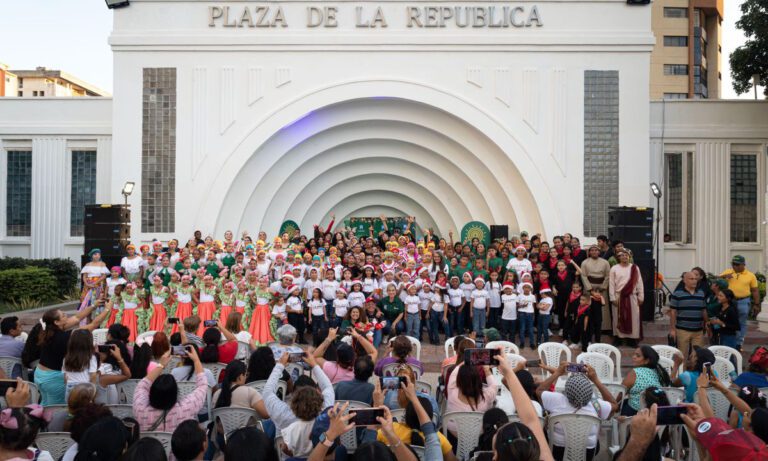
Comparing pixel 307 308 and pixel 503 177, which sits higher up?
pixel 503 177

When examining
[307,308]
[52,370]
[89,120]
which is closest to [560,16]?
[307,308]

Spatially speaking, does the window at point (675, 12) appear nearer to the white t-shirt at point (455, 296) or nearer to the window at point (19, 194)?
the white t-shirt at point (455, 296)

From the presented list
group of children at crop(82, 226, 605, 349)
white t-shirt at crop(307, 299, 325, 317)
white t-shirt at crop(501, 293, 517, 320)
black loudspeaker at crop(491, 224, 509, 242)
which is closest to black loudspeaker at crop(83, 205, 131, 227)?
group of children at crop(82, 226, 605, 349)

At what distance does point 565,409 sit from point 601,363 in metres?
2.90

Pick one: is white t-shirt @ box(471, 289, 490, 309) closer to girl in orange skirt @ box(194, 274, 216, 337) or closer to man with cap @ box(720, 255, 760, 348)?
man with cap @ box(720, 255, 760, 348)

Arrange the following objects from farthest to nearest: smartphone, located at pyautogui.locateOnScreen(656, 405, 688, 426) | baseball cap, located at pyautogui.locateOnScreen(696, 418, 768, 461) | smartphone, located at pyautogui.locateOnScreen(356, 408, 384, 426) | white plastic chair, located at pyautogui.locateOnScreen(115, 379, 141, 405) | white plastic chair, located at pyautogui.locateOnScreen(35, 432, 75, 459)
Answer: white plastic chair, located at pyautogui.locateOnScreen(115, 379, 141, 405) → white plastic chair, located at pyautogui.locateOnScreen(35, 432, 75, 459) → smartphone, located at pyautogui.locateOnScreen(656, 405, 688, 426) → smartphone, located at pyautogui.locateOnScreen(356, 408, 384, 426) → baseball cap, located at pyautogui.locateOnScreen(696, 418, 768, 461)

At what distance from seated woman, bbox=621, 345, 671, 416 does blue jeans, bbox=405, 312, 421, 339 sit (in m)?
6.23

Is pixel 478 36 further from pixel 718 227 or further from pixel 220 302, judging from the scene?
pixel 220 302

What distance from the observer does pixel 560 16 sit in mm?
18234

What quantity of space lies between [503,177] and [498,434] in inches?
653

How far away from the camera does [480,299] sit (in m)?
12.3

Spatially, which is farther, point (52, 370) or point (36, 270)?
point (36, 270)

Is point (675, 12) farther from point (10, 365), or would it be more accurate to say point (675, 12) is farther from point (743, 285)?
point (10, 365)

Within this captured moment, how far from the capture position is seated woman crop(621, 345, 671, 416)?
5.92 meters
